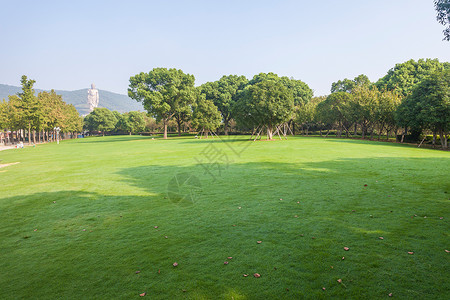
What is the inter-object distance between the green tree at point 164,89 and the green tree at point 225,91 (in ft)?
27.6

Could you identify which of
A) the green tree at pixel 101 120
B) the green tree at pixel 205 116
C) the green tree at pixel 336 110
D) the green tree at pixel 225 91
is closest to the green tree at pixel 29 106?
the green tree at pixel 205 116

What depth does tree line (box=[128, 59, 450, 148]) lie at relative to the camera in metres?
29.0

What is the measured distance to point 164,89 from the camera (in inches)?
2207

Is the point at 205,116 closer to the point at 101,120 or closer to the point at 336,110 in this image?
the point at 336,110

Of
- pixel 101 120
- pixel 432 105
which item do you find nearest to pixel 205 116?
pixel 432 105

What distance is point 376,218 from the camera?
6.29 metres

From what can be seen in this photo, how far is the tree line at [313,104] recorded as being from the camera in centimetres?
2905

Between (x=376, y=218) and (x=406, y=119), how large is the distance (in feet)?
101


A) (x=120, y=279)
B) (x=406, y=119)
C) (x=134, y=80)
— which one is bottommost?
(x=120, y=279)

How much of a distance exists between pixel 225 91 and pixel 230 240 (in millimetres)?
65701

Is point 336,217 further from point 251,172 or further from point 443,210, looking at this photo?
point 251,172

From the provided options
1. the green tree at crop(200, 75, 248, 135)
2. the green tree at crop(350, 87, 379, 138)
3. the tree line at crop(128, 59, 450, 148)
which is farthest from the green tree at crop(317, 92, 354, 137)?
the green tree at crop(200, 75, 248, 135)

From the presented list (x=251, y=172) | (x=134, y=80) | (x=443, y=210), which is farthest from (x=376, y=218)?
(x=134, y=80)

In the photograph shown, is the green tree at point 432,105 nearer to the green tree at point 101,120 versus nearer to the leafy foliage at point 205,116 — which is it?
the leafy foliage at point 205,116
